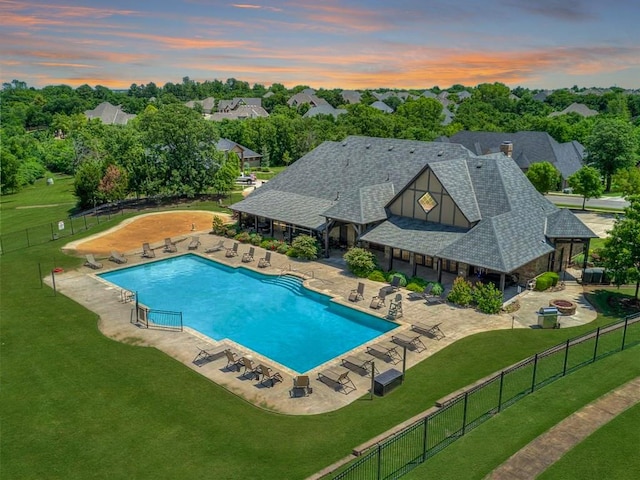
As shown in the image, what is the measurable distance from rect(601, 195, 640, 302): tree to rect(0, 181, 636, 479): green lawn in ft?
10.6

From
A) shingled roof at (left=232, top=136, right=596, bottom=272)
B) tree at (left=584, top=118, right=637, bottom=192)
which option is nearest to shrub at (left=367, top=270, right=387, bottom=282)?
shingled roof at (left=232, top=136, right=596, bottom=272)

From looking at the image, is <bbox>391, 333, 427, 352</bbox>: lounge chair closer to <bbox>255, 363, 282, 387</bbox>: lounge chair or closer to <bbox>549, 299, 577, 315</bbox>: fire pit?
<bbox>255, 363, 282, 387</bbox>: lounge chair

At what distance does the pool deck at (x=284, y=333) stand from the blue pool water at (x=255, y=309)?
86cm

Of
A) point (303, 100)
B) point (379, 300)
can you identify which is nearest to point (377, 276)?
point (379, 300)

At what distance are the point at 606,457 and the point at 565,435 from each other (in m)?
1.33

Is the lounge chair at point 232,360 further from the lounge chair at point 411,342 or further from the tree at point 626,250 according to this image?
the tree at point 626,250

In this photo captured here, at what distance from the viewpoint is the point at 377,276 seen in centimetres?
3475

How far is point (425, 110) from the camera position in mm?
114438

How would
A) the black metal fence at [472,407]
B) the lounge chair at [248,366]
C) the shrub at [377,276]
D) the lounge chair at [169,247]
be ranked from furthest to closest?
the lounge chair at [169,247]
the shrub at [377,276]
the lounge chair at [248,366]
the black metal fence at [472,407]

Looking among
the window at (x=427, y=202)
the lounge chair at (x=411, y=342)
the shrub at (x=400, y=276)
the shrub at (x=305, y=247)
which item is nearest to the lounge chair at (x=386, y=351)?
the lounge chair at (x=411, y=342)

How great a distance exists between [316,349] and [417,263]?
1386cm

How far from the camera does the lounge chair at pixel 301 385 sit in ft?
67.4

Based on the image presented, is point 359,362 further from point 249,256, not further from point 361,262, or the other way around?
point 249,256

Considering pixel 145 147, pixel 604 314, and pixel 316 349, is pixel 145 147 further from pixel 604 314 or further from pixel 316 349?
pixel 604 314
